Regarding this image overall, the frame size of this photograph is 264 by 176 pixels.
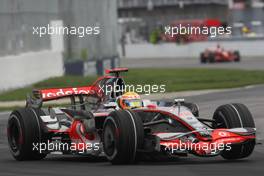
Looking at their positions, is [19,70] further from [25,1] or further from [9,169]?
[9,169]

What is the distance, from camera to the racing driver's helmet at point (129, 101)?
13.3m

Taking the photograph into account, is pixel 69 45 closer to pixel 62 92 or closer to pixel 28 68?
pixel 28 68

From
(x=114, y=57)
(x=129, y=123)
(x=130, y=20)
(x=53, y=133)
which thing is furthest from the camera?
(x=130, y=20)

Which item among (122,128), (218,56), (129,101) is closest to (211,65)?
(218,56)

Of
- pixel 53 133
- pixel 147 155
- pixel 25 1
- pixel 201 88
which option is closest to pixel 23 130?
pixel 53 133

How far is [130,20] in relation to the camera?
93312 mm

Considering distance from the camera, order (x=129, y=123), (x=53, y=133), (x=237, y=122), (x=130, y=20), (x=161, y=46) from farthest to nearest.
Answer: (x=130, y=20) < (x=161, y=46) < (x=53, y=133) < (x=237, y=122) < (x=129, y=123)

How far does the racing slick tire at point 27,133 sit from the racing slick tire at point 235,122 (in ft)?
8.74

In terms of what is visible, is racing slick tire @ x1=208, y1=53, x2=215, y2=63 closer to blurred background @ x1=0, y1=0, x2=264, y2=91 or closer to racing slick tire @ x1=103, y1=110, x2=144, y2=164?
blurred background @ x1=0, y1=0, x2=264, y2=91

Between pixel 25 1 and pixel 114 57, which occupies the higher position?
pixel 25 1

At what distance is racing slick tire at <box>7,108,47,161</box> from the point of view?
13773 millimetres

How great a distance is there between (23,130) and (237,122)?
320cm

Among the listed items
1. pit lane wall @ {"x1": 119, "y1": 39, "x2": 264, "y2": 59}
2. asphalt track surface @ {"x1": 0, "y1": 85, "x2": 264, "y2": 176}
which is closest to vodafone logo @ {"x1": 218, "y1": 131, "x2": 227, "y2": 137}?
asphalt track surface @ {"x1": 0, "y1": 85, "x2": 264, "y2": 176}

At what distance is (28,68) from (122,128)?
2301 cm
